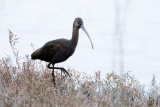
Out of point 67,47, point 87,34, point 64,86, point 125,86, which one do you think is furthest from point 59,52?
point 125,86

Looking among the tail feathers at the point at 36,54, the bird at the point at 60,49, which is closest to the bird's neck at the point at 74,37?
the bird at the point at 60,49

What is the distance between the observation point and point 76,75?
256 inches

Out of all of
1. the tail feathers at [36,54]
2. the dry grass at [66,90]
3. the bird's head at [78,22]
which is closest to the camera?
the dry grass at [66,90]

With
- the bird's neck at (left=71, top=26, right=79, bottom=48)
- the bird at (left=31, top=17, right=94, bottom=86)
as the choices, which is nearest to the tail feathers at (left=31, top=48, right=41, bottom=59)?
the bird at (left=31, top=17, right=94, bottom=86)

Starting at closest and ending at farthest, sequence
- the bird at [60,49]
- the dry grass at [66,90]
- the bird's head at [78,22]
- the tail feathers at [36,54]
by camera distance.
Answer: the dry grass at [66,90], the bird at [60,49], the bird's head at [78,22], the tail feathers at [36,54]

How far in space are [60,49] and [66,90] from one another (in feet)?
4.41

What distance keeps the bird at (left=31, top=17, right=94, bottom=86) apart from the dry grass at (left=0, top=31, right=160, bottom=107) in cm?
57

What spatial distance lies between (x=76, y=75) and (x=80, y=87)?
0.65 feet

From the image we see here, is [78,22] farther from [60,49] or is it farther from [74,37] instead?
[60,49]

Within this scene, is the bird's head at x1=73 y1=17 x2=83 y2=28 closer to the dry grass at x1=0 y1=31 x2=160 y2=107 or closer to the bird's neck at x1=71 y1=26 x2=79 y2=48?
the bird's neck at x1=71 y1=26 x2=79 y2=48

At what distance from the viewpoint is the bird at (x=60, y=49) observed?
7617 millimetres

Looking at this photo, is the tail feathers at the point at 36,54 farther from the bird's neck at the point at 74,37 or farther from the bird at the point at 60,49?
the bird's neck at the point at 74,37

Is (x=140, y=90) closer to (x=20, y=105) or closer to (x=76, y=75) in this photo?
(x=76, y=75)

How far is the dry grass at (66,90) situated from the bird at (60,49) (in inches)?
22.4
